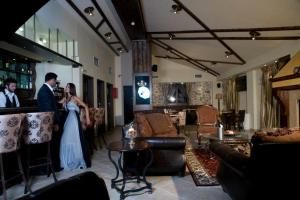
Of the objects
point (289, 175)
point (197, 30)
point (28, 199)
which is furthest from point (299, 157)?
point (197, 30)

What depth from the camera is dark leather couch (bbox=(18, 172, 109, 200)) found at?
76cm

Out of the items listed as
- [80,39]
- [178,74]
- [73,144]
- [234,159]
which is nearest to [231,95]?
[178,74]

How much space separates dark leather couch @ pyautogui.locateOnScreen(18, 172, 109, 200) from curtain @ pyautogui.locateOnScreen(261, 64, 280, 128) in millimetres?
8071

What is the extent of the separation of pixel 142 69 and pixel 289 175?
5.55m

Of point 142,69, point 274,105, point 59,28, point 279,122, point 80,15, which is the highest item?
point 80,15

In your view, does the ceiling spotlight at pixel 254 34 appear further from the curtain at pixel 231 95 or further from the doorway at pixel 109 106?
the doorway at pixel 109 106

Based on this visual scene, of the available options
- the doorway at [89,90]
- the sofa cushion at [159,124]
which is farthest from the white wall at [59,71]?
the sofa cushion at [159,124]

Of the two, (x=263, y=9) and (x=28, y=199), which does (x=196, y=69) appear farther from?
(x=28, y=199)

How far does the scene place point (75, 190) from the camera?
858 millimetres

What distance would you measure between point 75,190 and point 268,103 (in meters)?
8.71

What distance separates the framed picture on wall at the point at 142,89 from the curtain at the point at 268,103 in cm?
396

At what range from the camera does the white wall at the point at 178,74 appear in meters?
13.4

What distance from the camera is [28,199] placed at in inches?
28.5

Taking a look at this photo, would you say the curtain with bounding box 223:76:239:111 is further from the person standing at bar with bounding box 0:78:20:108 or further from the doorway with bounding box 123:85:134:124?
the person standing at bar with bounding box 0:78:20:108
